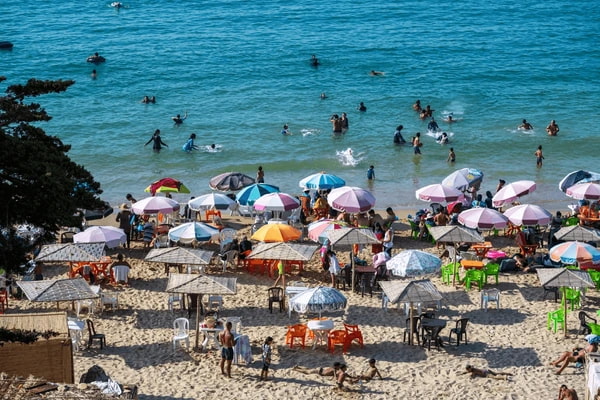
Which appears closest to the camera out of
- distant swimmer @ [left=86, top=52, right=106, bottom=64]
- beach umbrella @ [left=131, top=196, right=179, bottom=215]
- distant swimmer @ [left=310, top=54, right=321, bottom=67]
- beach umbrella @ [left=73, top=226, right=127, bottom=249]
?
beach umbrella @ [left=73, top=226, right=127, bottom=249]

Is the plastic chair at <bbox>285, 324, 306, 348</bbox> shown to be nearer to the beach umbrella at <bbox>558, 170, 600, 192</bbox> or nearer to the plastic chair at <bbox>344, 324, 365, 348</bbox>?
the plastic chair at <bbox>344, 324, 365, 348</bbox>

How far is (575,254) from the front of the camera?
66.4 feet

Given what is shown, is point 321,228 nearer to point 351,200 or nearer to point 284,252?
point 351,200

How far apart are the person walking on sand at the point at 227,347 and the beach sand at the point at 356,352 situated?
0.21m

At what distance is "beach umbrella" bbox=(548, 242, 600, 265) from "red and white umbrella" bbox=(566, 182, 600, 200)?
174 inches

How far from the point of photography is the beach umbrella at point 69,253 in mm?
20016

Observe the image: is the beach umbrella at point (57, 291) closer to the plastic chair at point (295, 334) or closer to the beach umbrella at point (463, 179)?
the plastic chair at point (295, 334)

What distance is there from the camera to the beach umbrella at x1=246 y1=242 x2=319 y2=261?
19.9 meters

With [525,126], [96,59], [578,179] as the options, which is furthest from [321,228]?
[96,59]

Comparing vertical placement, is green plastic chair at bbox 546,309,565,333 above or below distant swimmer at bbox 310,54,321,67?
below

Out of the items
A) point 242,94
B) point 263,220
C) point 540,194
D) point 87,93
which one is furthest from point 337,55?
point 263,220

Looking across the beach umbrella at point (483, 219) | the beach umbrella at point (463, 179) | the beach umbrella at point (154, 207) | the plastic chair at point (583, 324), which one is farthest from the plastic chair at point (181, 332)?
the beach umbrella at point (463, 179)

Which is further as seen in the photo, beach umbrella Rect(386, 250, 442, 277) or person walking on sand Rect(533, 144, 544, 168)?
person walking on sand Rect(533, 144, 544, 168)

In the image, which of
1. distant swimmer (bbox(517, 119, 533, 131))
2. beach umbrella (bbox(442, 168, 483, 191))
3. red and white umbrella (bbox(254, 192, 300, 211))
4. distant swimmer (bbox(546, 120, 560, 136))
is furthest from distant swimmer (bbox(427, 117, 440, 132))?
red and white umbrella (bbox(254, 192, 300, 211))
